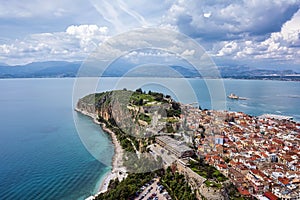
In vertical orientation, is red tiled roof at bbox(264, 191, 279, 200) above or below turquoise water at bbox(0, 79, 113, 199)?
above

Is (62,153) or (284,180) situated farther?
(62,153)

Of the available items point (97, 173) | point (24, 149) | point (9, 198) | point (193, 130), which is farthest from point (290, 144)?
point (24, 149)

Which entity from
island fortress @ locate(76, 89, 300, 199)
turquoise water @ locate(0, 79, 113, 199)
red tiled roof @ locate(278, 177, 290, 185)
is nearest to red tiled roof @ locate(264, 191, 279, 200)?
island fortress @ locate(76, 89, 300, 199)

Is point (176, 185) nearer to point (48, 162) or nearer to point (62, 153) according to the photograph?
point (48, 162)

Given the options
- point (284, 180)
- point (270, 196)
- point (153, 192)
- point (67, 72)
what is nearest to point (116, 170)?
point (153, 192)

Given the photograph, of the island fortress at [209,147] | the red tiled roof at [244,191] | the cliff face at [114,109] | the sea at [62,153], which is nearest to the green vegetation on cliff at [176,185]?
the island fortress at [209,147]

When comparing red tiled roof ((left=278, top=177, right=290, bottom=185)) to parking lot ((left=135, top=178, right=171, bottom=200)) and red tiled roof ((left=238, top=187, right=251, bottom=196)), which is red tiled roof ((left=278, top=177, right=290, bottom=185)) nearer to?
red tiled roof ((left=238, top=187, right=251, bottom=196))
